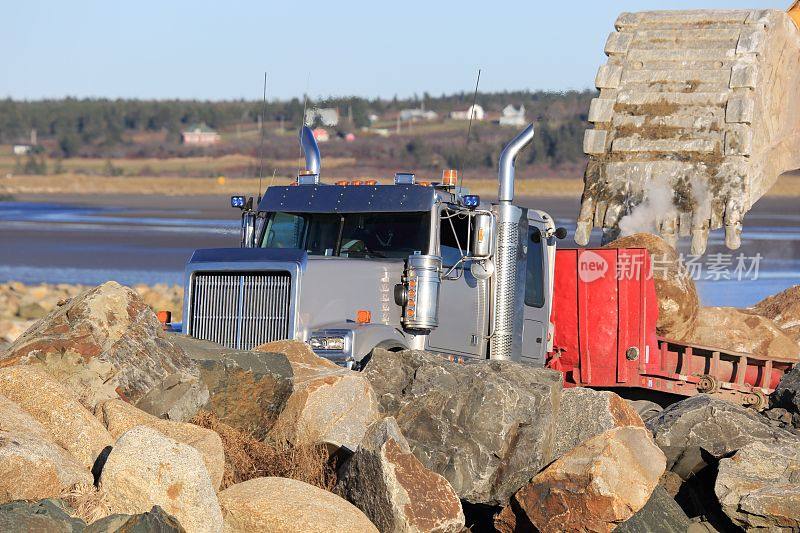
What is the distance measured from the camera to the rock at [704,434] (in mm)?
10664

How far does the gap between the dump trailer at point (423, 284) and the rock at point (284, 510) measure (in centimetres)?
300

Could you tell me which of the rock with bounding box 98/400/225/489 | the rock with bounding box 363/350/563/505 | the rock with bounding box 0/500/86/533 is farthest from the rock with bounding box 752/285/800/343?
the rock with bounding box 0/500/86/533

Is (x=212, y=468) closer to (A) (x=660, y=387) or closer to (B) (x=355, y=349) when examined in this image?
(B) (x=355, y=349)

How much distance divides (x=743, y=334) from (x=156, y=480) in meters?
10.6

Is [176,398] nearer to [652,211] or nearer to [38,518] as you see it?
[38,518]

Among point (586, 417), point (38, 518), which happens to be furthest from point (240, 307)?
point (38, 518)

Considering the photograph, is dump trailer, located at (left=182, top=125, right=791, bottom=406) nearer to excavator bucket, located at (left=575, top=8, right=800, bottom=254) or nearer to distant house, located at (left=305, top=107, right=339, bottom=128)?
distant house, located at (left=305, top=107, right=339, bottom=128)

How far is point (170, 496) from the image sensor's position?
7.96 m

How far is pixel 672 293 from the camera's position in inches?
614

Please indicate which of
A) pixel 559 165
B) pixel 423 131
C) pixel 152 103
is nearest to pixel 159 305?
pixel 559 165

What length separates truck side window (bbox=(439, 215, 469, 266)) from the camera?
495 inches

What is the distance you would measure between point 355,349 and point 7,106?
144034 millimetres

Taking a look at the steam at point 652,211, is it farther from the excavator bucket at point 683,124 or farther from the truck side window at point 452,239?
the truck side window at point 452,239

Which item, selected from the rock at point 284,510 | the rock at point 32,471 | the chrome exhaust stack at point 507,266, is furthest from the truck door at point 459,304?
the rock at point 32,471
